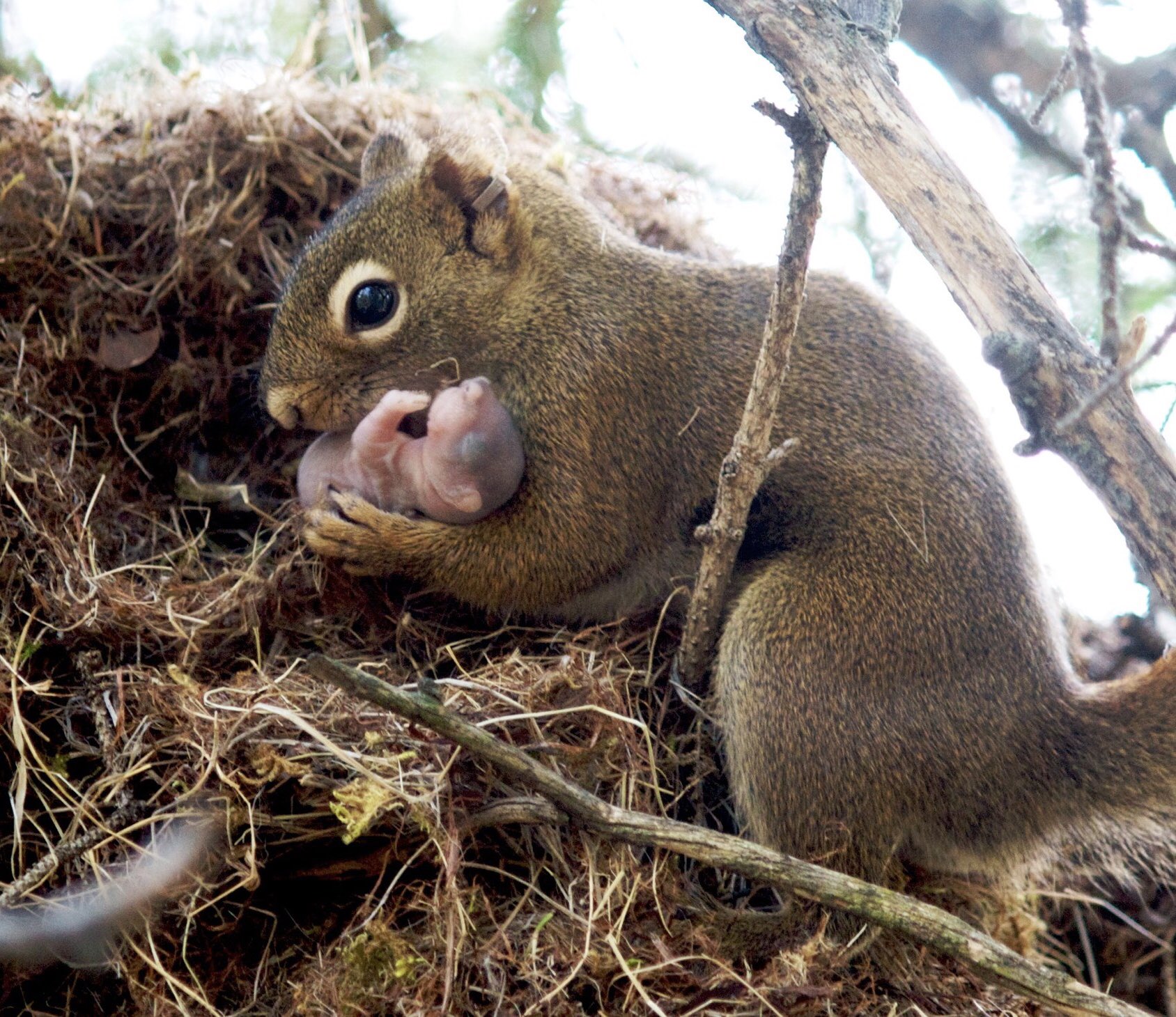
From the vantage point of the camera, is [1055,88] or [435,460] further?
[435,460]

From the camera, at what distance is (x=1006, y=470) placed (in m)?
3.05

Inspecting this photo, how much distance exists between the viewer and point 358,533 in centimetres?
302

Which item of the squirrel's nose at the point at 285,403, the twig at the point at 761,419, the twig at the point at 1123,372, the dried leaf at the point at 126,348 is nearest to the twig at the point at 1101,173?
the twig at the point at 1123,372

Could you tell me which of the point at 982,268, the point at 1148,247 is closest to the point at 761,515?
the point at 982,268

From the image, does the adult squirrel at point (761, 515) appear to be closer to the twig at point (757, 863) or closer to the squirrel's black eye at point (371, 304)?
the squirrel's black eye at point (371, 304)

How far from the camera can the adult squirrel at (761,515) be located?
2635 mm

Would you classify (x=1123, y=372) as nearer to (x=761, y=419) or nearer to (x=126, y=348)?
(x=761, y=419)

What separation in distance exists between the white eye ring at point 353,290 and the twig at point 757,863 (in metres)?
1.28

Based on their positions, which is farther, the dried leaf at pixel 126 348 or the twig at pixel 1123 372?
the dried leaf at pixel 126 348

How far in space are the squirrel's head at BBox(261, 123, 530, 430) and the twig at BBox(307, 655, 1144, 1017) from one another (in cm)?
125

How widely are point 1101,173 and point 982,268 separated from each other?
271mm

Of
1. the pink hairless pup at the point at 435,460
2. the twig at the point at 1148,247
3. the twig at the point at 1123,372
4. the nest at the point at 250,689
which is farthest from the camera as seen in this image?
the pink hairless pup at the point at 435,460

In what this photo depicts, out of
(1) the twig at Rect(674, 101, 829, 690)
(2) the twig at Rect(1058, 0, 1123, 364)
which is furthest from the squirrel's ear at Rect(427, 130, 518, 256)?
(2) the twig at Rect(1058, 0, 1123, 364)

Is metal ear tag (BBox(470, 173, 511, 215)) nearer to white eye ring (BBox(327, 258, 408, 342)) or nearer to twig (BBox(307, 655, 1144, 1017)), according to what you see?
white eye ring (BBox(327, 258, 408, 342))
